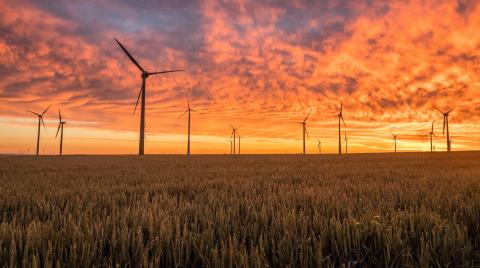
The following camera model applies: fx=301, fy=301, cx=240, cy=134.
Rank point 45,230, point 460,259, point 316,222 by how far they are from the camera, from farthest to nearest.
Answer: point 316,222
point 45,230
point 460,259

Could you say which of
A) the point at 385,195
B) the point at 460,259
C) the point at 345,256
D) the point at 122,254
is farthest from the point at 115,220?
the point at 385,195

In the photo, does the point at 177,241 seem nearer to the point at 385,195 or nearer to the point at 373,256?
the point at 373,256

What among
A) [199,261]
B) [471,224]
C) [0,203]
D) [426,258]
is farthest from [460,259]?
[0,203]

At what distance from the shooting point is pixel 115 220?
3855 millimetres

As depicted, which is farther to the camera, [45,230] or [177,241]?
[45,230]

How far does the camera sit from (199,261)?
263cm

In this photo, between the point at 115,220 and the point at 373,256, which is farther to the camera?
the point at 115,220

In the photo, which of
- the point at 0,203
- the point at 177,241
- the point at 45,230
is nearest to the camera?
the point at 177,241

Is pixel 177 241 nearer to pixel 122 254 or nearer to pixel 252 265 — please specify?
pixel 122 254

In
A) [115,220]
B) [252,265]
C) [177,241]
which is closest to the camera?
[252,265]

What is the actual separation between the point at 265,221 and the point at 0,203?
5.51 m

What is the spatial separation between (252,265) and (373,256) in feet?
3.74

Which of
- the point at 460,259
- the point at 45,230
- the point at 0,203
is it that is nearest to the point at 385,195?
the point at 460,259

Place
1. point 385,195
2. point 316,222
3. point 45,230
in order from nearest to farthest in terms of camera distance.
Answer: point 45,230 → point 316,222 → point 385,195
